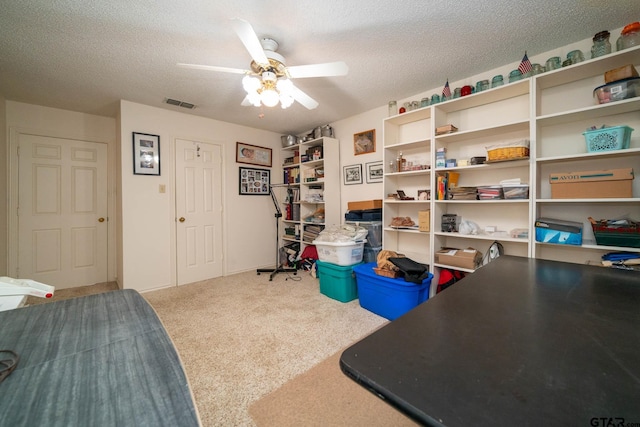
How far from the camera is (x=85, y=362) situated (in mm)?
578

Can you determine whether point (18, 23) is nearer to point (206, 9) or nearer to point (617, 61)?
point (206, 9)

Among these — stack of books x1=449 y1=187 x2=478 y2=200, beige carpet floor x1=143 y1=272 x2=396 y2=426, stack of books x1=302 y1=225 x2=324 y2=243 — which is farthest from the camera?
stack of books x1=302 y1=225 x2=324 y2=243

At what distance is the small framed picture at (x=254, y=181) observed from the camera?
4.06m

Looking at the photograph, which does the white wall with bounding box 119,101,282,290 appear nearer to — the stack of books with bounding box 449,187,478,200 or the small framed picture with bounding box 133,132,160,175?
the small framed picture with bounding box 133,132,160,175

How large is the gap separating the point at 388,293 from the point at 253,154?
3.11 meters

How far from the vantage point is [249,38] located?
1.50 metres

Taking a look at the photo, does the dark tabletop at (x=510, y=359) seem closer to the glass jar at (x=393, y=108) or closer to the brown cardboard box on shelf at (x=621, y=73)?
the brown cardboard box on shelf at (x=621, y=73)

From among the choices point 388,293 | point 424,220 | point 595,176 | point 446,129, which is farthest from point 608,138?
point 388,293

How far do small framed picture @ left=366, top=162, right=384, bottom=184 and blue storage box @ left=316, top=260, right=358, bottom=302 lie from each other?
4.24 feet

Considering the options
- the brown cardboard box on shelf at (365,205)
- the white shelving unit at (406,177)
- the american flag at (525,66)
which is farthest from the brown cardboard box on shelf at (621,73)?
the brown cardboard box on shelf at (365,205)

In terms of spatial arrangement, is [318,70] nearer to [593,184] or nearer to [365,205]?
[365,205]

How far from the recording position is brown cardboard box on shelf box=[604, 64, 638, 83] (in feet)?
5.42

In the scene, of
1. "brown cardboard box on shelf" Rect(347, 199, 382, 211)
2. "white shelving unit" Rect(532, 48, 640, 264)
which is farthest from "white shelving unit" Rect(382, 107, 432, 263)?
"white shelving unit" Rect(532, 48, 640, 264)

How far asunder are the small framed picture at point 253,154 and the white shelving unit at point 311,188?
1.15ft
